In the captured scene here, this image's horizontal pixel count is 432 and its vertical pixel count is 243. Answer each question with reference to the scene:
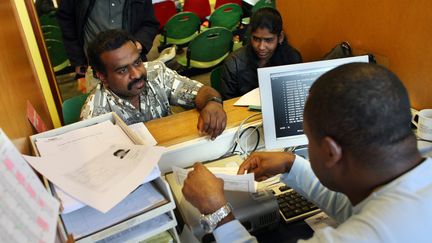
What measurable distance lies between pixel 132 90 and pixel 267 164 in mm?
776

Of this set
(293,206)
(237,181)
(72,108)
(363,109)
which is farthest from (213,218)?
(72,108)

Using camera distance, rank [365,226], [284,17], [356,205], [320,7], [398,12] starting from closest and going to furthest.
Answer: [365,226] < [356,205] < [398,12] < [320,7] < [284,17]

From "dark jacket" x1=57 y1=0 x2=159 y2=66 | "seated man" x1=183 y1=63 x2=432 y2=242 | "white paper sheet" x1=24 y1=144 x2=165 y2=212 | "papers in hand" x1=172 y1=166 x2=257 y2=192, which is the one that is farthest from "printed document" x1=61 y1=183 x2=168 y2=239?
"dark jacket" x1=57 y1=0 x2=159 y2=66

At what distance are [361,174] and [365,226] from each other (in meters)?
0.10

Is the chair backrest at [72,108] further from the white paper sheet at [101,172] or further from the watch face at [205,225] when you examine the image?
the watch face at [205,225]

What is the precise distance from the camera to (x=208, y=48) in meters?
3.55

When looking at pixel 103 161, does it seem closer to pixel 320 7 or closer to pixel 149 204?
pixel 149 204

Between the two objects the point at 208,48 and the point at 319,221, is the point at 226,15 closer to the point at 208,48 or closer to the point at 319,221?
the point at 208,48

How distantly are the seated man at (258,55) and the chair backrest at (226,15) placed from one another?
2.20m

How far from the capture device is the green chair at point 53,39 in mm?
3574

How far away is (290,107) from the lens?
50.6 inches

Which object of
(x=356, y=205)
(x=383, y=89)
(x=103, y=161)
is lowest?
(x=356, y=205)

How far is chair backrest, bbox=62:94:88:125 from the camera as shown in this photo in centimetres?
173

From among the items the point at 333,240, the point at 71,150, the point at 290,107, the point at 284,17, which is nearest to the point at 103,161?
the point at 71,150
